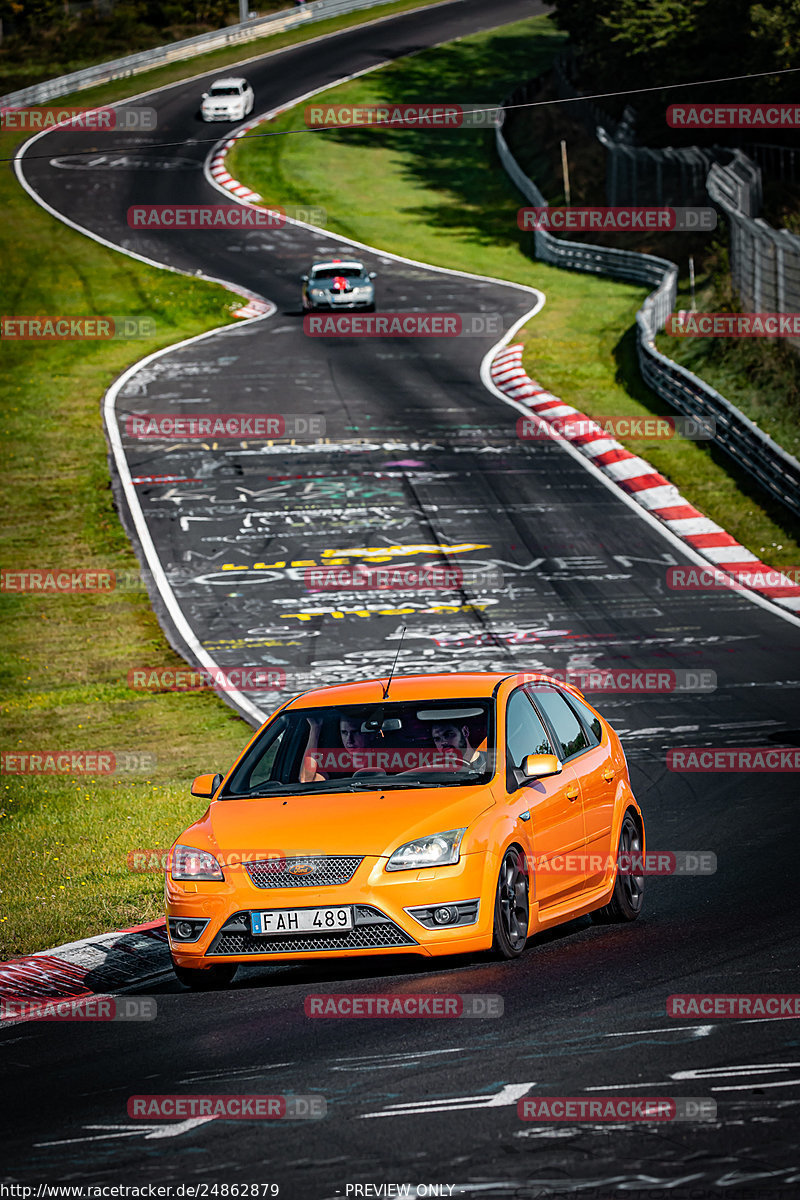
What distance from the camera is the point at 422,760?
30.3 ft

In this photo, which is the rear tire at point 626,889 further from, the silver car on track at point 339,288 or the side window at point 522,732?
the silver car on track at point 339,288

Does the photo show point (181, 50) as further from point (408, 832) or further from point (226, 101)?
point (408, 832)

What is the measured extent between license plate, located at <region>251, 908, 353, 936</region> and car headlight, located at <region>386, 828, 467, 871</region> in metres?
0.33

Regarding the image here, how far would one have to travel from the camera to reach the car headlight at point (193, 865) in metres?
8.50

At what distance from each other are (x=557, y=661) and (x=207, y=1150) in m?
13.7

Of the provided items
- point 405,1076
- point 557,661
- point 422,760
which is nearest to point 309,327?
point 557,661

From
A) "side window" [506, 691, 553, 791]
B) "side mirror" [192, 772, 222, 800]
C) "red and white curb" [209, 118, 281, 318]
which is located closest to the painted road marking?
"side window" [506, 691, 553, 791]

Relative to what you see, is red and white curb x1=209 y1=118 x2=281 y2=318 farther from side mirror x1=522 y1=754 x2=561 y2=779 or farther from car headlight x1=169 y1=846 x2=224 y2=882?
car headlight x1=169 y1=846 x2=224 y2=882

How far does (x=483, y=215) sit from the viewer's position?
5722 cm

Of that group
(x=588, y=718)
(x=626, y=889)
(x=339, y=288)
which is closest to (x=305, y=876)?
(x=626, y=889)

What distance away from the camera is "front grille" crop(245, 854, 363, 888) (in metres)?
8.23

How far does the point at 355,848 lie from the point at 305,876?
0.95 ft

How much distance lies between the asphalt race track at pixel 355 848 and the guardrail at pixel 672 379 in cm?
235

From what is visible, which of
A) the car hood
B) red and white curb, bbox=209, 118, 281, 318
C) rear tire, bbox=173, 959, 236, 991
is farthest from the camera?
red and white curb, bbox=209, 118, 281, 318
